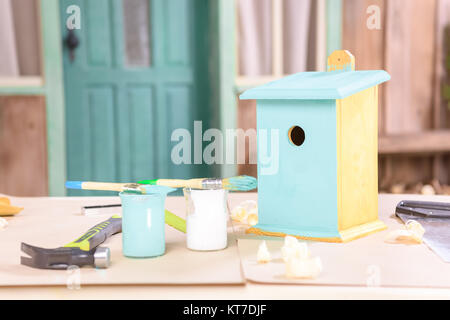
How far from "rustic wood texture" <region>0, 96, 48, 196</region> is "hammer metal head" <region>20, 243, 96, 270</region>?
2575mm

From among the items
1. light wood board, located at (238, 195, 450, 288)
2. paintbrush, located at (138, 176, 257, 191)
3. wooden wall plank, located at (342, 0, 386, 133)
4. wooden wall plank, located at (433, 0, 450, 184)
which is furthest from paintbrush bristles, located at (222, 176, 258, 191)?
wooden wall plank, located at (433, 0, 450, 184)

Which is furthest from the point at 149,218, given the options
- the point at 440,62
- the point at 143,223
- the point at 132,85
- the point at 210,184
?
the point at 440,62

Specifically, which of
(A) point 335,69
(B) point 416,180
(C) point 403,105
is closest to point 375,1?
(C) point 403,105

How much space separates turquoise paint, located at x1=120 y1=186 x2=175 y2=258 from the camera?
2.80ft

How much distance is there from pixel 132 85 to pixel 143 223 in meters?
2.75

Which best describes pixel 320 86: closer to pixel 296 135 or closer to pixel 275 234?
pixel 296 135

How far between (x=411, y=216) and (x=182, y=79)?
8.43ft

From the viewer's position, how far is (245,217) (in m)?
1.13

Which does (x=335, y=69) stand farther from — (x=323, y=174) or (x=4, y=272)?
(x=4, y=272)

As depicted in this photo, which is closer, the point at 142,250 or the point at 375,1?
the point at 142,250

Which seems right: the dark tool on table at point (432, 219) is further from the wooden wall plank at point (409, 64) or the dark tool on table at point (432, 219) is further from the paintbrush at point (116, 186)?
the wooden wall plank at point (409, 64)

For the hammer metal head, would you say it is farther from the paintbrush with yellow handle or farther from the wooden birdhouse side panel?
the wooden birdhouse side panel

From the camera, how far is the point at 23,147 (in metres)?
3.25

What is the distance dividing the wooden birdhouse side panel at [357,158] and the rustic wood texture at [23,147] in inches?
101
